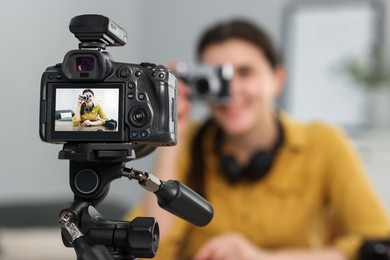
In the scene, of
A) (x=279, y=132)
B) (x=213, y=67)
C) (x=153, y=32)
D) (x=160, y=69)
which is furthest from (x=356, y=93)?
(x=160, y=69)

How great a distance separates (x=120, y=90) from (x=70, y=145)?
0.05 meters

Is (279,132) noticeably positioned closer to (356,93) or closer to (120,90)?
(120,90)

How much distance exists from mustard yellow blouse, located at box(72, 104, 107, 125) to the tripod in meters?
0.02

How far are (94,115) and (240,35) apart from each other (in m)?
0.86

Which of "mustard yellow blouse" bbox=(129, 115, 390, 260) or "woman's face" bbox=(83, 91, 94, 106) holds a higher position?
"woman's face" bbox=(83, 91, 94, 106)

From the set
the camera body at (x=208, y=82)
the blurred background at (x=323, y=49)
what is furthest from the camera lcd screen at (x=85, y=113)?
the blurred background at (x=323, y=49)

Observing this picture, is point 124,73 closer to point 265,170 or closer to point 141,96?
point 141,96

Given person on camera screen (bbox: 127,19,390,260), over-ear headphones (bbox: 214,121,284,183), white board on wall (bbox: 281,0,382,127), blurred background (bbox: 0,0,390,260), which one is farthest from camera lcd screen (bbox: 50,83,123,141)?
white board on wall (bbox: 281,0,382,127)

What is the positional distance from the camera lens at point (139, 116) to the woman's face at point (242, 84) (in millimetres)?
780

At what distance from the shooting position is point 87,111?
1.46 feet

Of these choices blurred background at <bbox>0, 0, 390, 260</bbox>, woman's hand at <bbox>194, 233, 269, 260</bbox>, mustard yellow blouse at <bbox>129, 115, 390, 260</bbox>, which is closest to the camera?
woman's hand at <bbox>194, 233, 269, 260</bbox>

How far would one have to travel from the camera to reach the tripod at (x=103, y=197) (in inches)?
17.4

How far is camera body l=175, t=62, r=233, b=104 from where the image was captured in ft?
3.38

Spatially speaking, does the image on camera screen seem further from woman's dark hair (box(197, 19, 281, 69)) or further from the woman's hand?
woman's dark hair (box(197, 19, 281, 69))
